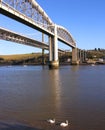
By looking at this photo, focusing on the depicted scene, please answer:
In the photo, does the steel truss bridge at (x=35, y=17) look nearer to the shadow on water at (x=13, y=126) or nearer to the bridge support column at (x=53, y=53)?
the bridge support column at (x=53, y=53)

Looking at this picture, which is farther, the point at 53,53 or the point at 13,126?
the point at 53,53

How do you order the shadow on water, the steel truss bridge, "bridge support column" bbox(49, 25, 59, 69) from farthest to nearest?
"bridge support column" bbox(49, 25, 59, 69) < the steel truss bridge < the shadow on water

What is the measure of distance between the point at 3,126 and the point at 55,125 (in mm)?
2370

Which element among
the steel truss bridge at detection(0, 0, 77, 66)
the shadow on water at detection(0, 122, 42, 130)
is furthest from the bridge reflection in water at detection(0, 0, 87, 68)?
the shadow on water at detection(0, 122, 42, 130)

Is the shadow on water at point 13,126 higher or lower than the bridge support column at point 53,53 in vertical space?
lower

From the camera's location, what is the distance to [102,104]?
2178cm

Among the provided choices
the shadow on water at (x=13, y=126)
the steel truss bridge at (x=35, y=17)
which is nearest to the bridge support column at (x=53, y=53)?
the steel truss bridge at (x=35, y=17)

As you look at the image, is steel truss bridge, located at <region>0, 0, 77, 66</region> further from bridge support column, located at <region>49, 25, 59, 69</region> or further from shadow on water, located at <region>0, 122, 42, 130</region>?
shadow on water, located at <region>0, 122, 42, 130</region>

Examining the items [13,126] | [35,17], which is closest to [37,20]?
[35,17]

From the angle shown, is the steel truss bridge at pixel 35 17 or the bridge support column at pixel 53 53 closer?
the steel truss bridge at pixel 35 17

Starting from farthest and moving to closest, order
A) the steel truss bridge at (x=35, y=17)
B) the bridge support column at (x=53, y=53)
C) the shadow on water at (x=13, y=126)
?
the bridge support column at (x=53, y=53) < the steel truss bridge at (x=35, y=17) < the shadow on water at (x=13, y=126)

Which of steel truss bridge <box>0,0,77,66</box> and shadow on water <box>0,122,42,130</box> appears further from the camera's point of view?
steel truss bridge <box>0,0,77,66</box>

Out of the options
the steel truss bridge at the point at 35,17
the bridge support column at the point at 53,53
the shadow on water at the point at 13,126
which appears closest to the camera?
the shadow on water at the point at 13,126

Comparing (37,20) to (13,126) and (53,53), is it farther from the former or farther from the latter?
(13,126)
